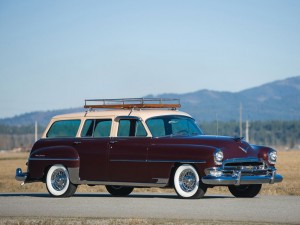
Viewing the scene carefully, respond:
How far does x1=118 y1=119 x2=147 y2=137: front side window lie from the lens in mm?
20328

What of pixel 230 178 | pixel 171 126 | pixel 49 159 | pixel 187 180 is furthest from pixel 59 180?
pixel 230 178

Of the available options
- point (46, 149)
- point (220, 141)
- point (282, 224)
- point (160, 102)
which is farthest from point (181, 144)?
point (282, 224)

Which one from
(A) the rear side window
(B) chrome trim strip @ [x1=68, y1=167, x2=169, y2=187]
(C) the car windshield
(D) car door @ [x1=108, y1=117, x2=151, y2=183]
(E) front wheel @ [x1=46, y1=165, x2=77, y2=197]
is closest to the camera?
(B) chrome trim strip @ [x1=68, y1=167, x2=169, y2=187]

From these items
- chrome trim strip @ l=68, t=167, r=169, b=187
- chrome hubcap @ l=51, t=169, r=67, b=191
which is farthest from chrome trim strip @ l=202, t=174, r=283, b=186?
chrome hubcap @ l=51, t=169, r=67, b=191

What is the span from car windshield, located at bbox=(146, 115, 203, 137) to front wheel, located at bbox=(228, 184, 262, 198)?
4.90 ft

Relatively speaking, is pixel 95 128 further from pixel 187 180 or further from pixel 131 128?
pixel 187 180

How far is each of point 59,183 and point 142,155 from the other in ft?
7.68

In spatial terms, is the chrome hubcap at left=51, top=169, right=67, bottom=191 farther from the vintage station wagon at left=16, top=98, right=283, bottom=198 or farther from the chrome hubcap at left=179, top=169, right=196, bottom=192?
the chrome hubcap at left=179, top=169, right=196, bottom=192

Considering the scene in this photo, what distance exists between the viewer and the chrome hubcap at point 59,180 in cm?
2116

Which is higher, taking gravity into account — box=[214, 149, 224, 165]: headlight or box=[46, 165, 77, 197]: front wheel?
box=[214, 149, 224, 165]: headlight

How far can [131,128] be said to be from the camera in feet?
67.4

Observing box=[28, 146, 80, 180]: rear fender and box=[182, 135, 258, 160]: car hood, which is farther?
box=[28, 146, 80, 180]: rear fender

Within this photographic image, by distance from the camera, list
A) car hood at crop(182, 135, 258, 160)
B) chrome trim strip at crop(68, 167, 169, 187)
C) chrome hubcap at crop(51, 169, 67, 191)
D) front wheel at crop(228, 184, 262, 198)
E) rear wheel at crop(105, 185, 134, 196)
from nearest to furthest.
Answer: car hood at crop(182, 135, 258, 160) < chrome trim strip at crop(68, 167, 169, 187) < front wheel at crop(228, 184, 262, 198) < chrome hubcap at crop(51, 169, 67, 191) < rear wheel at crop(105, 185, 134, 196)

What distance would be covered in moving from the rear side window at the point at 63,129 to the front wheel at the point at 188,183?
10.8 feet
